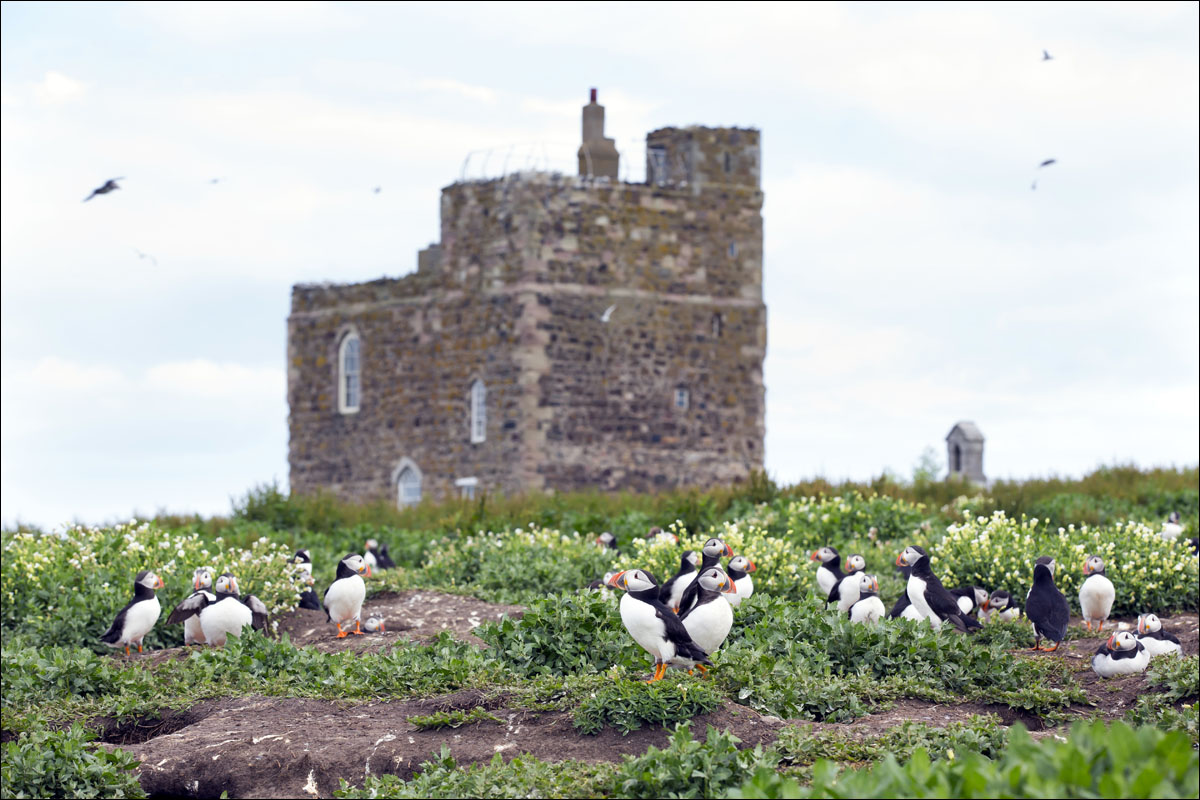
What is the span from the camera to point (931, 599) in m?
12.4

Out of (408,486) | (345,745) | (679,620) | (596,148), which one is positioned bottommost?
(345,745)

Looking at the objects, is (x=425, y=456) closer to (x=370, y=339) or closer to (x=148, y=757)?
(x=370, y=339)

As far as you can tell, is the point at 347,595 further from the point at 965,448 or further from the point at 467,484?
the point at 965,448

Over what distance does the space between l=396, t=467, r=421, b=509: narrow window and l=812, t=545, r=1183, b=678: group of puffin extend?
70.2 ft

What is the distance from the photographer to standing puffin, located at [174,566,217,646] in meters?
14.0

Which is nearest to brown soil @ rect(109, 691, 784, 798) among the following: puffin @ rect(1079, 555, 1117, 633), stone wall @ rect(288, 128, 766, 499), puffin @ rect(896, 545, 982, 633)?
puffin @ rect(896, 545, 982, 633)

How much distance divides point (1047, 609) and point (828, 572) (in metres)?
2.53

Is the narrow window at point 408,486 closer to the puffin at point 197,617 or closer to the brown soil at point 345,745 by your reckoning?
the puffin at point 197,617

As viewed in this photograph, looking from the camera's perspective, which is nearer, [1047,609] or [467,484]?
[1047,609]

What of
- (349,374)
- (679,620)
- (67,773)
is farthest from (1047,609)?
(349,374)

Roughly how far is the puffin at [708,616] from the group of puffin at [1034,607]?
99.1 inches

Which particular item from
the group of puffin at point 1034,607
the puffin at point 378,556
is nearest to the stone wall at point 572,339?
the puffin at point 378,556

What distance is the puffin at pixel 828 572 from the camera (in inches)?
565

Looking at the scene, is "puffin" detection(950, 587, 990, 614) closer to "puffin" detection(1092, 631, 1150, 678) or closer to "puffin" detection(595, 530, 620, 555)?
"puffin" detection(1092, 631, 1150, 678)
